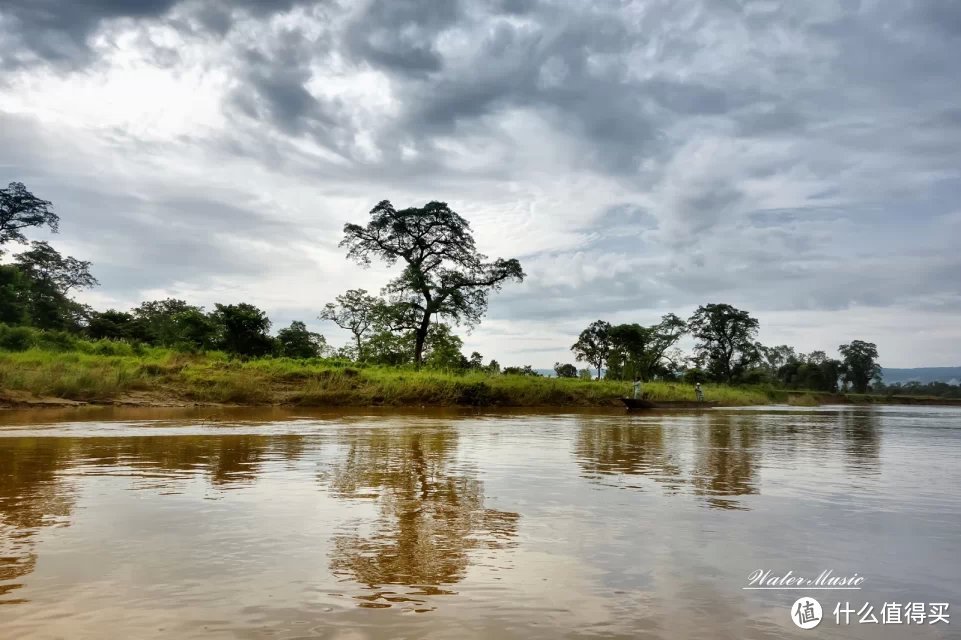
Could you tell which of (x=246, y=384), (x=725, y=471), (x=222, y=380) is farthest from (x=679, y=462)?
(x=222, y=380)

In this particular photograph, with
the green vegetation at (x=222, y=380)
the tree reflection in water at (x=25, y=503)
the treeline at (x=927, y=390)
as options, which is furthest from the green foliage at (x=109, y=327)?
the treeline at (x=927, y=390)

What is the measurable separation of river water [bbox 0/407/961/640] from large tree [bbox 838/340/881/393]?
312 feet

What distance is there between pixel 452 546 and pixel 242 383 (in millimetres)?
21216

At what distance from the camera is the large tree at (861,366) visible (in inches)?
3487

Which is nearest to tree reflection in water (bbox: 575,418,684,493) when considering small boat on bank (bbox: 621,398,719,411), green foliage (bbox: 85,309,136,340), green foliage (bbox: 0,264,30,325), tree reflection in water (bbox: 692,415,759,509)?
tree reflection in water (bbox: 692,415,759,509)

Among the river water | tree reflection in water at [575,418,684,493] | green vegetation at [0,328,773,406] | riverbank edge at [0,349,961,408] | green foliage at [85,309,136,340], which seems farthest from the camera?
green foliage at [85,309,136,340]

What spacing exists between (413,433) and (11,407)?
1218 cm

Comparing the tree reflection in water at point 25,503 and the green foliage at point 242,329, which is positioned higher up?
the green foliage at point 242,329

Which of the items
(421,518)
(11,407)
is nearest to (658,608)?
(421,518)

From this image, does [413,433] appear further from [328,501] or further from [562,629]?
[562,629]

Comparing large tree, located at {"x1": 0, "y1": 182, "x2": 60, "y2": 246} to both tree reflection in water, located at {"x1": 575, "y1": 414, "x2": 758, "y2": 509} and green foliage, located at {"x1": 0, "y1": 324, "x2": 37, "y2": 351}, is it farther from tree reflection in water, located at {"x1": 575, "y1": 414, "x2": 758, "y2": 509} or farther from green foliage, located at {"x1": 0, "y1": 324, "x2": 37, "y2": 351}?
tree reflection in water, located at {"x1": 575, "y1": 414, "x2": 758, "y2": 509}

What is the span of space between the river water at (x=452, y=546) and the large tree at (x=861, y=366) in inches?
3750

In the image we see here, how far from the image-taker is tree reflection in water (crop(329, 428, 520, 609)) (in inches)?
122

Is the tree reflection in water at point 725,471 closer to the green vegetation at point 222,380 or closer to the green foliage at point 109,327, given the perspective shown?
the green vegetation at point 222,380
